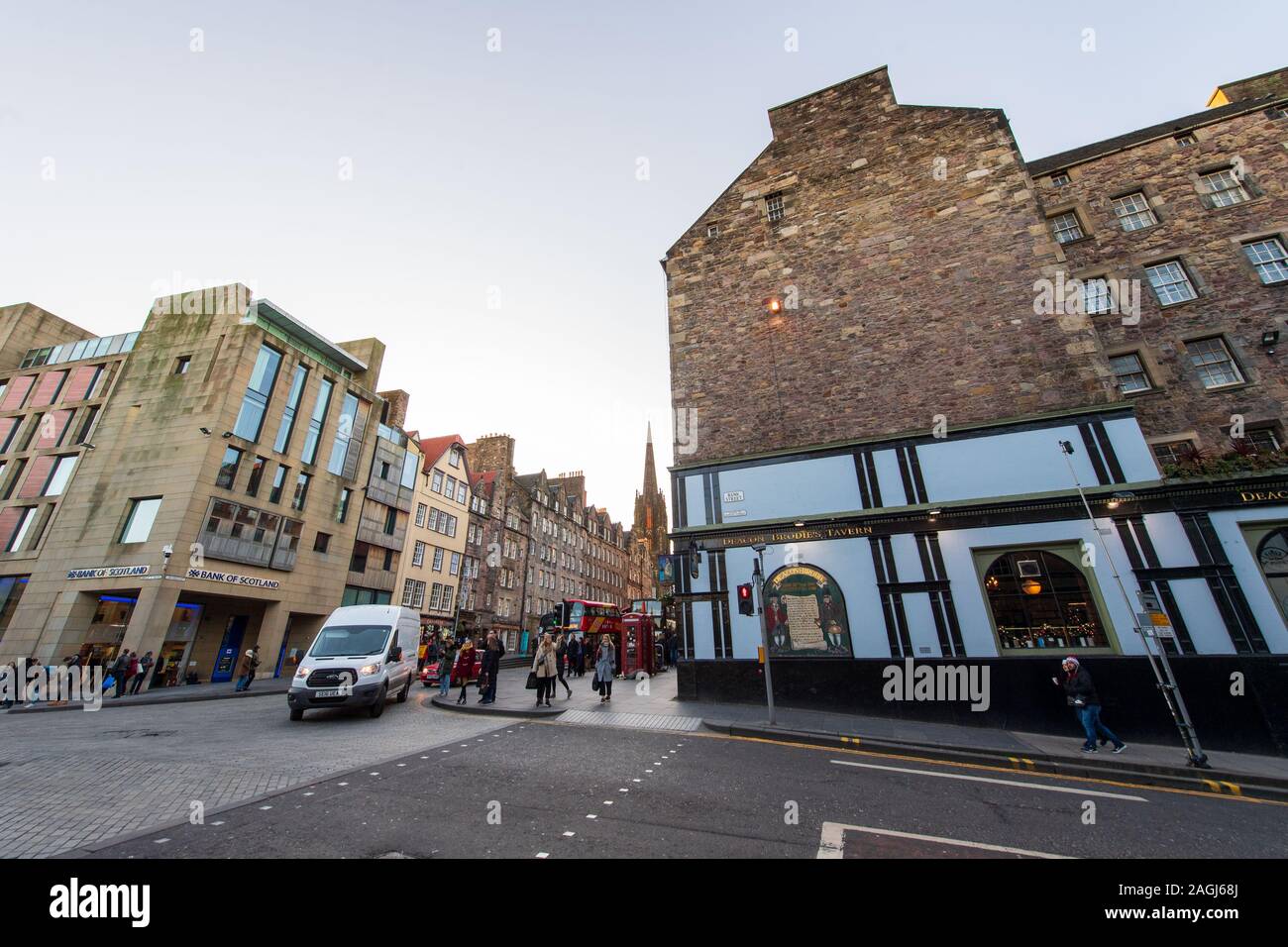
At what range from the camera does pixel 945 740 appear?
909cm

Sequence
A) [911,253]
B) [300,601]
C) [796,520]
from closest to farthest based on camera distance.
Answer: [796,520] < [911,253] < [300,601]

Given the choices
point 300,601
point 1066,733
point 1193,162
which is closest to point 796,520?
point 1066,733

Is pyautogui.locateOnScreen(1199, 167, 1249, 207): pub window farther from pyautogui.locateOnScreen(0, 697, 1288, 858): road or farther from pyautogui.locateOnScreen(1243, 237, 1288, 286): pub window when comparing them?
pyautogui.locateOnScreen(0, 697, 1288, 858): road

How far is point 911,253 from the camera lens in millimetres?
15562

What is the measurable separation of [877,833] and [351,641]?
12.0 metres

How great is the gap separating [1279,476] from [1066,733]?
7.13 metres

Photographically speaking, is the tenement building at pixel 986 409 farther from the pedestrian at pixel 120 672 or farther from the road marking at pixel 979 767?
the pedestrian at pixel 120 672

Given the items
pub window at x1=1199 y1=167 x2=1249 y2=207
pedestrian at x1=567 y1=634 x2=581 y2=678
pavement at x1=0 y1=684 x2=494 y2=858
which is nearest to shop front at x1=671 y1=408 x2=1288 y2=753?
pavement at x1=0 y1=684 x2=494 y2=858

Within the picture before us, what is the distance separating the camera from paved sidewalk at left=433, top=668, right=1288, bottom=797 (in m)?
7.58

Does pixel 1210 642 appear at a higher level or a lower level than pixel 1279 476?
lower

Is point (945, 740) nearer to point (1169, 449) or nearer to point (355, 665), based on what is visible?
point (355, 665)

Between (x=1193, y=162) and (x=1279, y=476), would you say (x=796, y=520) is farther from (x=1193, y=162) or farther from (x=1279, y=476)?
(x=1193, y=162)

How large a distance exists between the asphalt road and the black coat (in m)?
2.08
